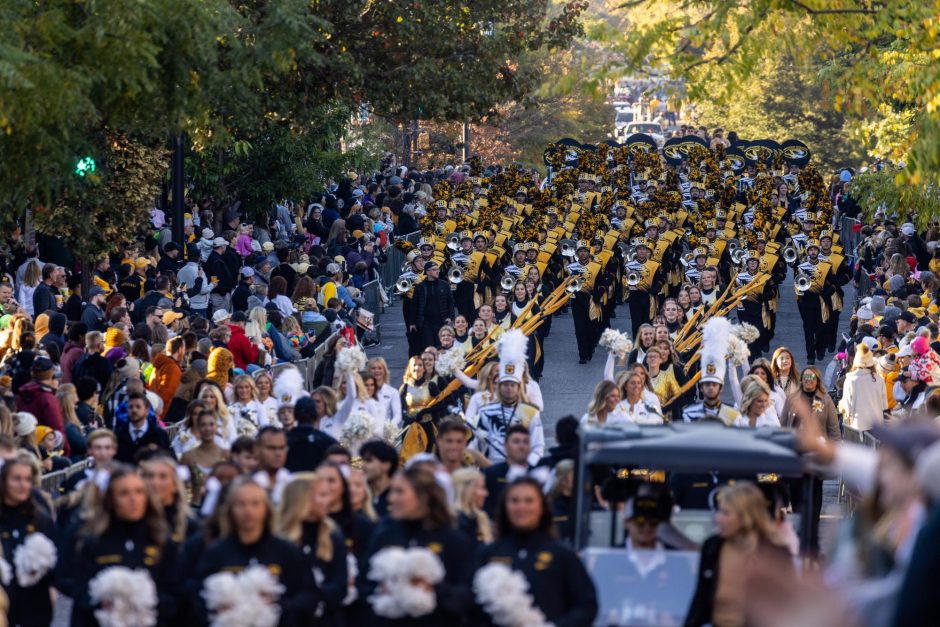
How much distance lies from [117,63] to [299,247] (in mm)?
13994

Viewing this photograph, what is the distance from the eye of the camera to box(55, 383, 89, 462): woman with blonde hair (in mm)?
13289

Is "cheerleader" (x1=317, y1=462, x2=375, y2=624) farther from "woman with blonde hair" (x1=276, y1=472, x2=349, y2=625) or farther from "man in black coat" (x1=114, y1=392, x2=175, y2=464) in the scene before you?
"man in black coat" (x1=114, y1=392, x2=175, y2=464)

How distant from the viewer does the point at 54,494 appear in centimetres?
1242

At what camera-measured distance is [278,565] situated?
776 centimetres

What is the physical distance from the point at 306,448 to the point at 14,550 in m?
2.95

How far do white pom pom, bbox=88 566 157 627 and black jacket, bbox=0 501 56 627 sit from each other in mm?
988

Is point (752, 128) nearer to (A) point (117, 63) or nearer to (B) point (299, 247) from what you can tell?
(B) point (299, 247)

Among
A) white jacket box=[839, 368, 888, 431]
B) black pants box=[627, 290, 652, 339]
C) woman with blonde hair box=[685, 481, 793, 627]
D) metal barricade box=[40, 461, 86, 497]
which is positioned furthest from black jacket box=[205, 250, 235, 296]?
woman with blonde hair box=[685, 481, 793, 627]

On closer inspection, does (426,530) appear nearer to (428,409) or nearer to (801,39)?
(428,409)

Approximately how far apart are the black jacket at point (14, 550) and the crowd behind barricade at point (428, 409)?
0.04 ft

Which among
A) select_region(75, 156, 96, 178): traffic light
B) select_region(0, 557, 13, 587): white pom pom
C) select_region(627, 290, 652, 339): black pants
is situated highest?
select_region(75, 156, 96, 178): traffic light

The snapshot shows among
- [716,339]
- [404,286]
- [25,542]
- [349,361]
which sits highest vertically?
[404,286]

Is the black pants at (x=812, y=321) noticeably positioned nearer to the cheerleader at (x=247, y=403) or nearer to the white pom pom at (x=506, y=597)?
→ the cheerleader at (x=247, y=403)

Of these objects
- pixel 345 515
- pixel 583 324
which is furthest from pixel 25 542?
pixel 583 324
